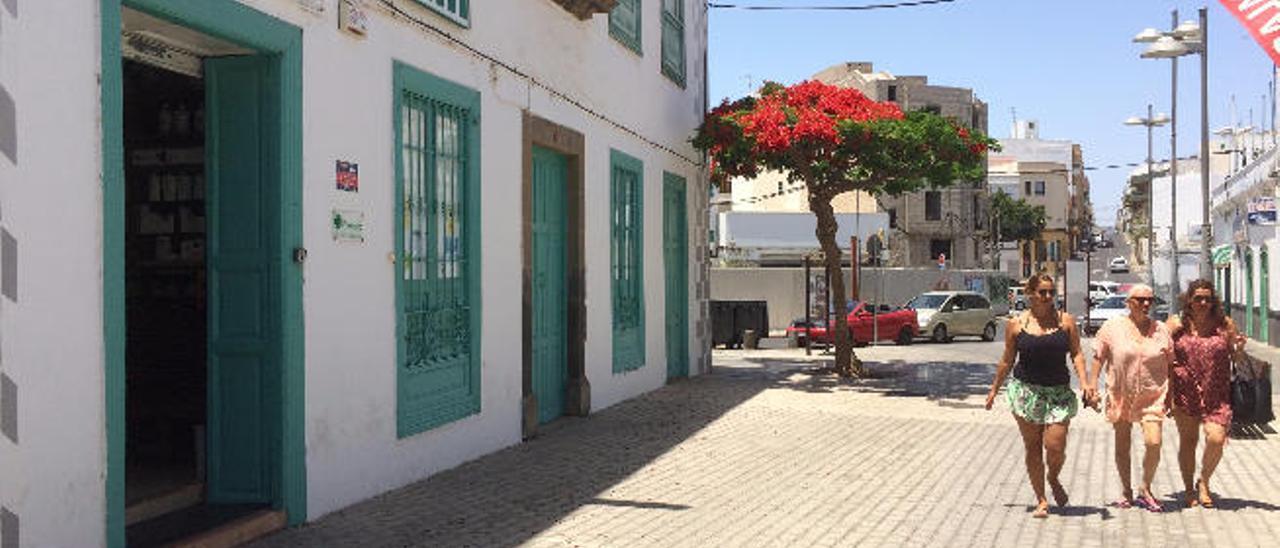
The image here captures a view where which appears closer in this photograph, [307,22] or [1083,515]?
[307,22]

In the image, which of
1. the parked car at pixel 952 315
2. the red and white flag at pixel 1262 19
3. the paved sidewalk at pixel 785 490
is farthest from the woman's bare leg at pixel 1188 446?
the parked car at pixel 952 315

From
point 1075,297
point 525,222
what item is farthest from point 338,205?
point 1075,297

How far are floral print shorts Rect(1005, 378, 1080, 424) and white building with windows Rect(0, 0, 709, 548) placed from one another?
4122 mm

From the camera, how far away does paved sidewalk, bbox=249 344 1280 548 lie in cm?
718

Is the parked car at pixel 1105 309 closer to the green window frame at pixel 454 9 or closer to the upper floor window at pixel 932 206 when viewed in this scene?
the green window frame at pixel 454 9

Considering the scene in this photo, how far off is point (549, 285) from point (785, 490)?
4250 millimetres

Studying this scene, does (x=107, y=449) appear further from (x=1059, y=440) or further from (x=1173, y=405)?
(x=1173, y=405)

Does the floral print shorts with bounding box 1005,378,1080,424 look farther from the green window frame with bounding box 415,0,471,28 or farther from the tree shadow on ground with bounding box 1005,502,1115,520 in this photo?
the green window frame with bounding box 415,0,471,28

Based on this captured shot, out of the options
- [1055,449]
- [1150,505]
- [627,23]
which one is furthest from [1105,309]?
[1055,449]

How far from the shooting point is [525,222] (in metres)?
11.1

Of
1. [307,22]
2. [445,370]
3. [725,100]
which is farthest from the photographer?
[725,100]

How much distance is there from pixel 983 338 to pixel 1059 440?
2808 centimetres

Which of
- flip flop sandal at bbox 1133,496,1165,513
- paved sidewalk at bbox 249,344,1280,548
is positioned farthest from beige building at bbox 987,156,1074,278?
flip flop sandal at bbox 1133,496,1165,513

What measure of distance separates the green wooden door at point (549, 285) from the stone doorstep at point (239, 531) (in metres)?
4.86
